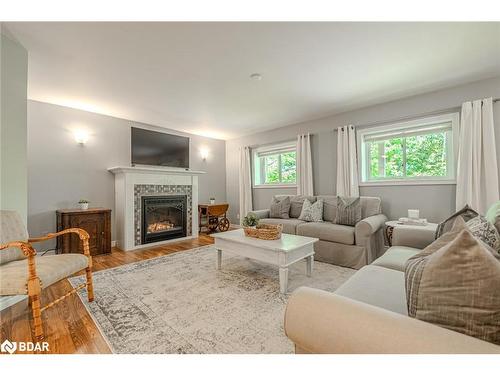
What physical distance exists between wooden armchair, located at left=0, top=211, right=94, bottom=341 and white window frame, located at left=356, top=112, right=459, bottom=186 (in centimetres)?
387

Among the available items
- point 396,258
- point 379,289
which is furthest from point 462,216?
point 379,289

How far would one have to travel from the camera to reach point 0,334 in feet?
4.97

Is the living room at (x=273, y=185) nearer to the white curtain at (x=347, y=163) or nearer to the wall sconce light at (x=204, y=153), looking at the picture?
the white curtain at (x=347, y=163)

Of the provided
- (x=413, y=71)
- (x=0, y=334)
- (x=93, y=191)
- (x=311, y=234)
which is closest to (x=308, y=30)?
(x=413, y=71)

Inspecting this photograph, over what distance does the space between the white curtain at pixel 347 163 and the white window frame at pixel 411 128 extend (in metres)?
0.11

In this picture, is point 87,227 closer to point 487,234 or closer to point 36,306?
point 36,306

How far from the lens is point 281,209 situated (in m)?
4.05

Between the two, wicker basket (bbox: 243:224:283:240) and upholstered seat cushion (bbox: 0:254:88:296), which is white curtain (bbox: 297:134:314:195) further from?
upholstered seat cushion (bbox: 0:254:88:296)

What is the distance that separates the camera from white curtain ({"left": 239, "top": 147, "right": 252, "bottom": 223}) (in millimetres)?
5363

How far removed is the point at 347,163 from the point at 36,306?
3.96 metres

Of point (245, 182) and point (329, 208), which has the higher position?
point (245, 182)

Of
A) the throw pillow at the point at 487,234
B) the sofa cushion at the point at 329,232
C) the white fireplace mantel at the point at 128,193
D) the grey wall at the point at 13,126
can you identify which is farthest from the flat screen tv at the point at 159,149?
the throw pillow at the point at 487,234

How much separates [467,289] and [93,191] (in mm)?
4545
